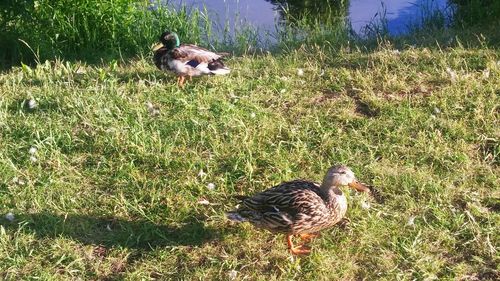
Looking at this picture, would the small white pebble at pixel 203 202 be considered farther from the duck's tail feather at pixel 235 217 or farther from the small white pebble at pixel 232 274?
the small white pebble at pixel 232 274

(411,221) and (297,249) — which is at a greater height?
(411,221)

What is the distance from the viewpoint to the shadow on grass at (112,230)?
3.89 m

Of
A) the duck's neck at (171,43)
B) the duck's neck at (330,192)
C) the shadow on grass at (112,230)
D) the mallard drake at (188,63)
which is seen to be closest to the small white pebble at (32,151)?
the shadow on grass at (112,230)

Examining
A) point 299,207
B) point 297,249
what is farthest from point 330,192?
point 297,249

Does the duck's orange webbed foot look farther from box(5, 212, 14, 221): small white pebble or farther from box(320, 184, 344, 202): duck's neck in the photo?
box(5, 212, 14, 221): small white pebble

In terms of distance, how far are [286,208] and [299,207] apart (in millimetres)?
74

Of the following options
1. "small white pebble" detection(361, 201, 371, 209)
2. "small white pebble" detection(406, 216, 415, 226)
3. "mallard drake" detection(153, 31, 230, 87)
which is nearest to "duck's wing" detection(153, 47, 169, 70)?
"mallard drake" detection(153, 31, 230, 87)

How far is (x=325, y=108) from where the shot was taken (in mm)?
5180

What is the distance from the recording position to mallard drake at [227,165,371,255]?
3.65 m

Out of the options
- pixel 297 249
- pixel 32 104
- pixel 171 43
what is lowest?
pixel 297 249

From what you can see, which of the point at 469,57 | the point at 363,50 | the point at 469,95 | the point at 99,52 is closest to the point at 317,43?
the point at 363,50

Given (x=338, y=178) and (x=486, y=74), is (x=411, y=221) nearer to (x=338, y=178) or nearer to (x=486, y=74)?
(x=338, y=178)

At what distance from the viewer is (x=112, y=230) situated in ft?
13.1

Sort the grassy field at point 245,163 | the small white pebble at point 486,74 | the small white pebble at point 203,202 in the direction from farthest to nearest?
the small white pebble at point 486,74 < the small white pebble at point 203,202 < the grassy field at point 245,163
